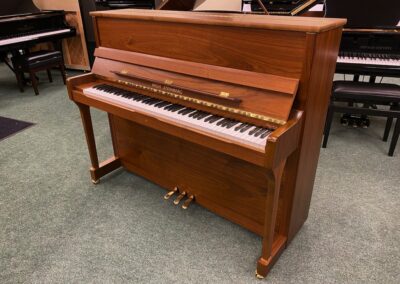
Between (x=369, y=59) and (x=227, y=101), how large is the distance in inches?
69.5

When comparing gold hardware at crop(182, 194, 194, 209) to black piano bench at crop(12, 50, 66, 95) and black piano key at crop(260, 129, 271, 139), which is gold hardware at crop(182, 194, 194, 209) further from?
black piano bench at crop(12, 50, 66, 95)

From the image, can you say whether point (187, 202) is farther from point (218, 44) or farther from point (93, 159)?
point (218, 44)

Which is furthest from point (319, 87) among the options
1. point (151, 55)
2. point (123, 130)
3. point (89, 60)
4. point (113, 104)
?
point (89, 60)

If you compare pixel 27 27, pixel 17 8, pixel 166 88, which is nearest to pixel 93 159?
pixel 166 88

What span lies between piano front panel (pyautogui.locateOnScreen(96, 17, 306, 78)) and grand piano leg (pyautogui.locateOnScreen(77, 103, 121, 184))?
49 cm

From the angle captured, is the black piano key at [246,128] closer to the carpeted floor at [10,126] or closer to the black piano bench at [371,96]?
the black piano bench at [371,96]

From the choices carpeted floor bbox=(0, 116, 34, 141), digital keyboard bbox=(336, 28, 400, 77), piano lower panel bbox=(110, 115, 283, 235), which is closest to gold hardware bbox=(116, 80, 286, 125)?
piano lower panel bbox=(110, 115, 283, 235)

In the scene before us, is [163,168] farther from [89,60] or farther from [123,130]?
[89,60]

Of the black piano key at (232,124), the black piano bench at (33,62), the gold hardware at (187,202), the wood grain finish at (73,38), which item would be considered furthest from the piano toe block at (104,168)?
the wood grain finish at (73,38)

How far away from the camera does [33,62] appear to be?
390cm

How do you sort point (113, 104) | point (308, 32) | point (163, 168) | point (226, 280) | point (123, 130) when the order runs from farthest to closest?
point (123, 130), point (163, 168), point (113, 104), point (226, 280), point (308, 32)

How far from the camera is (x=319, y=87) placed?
137 centimetres

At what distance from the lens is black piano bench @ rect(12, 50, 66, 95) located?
388cm

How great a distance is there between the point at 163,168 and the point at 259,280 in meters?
0.91
